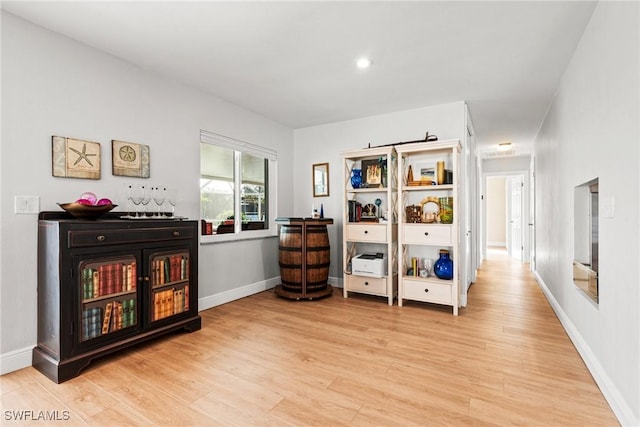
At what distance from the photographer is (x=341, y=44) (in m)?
2.45

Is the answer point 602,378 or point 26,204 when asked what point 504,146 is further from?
point 26,204

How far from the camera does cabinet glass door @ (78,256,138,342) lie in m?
2.13

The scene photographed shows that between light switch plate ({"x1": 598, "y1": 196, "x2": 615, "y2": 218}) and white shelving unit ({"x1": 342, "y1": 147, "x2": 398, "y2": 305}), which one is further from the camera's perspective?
white shelving unit ({"x1": 342, "y1": 147, "x2": 398, "y2": 305})

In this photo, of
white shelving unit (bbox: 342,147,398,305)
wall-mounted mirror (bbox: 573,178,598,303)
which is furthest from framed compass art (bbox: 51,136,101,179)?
wall-mounted mirror (bbox: 573,178,598,303)

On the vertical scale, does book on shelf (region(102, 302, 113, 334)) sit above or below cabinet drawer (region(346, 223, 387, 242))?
below

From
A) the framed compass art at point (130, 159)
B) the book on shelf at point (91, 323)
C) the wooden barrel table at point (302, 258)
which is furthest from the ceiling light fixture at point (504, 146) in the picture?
the book on shelf at point (91, 323)

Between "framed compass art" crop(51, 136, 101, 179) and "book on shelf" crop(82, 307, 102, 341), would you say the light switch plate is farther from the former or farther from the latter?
"framed compass art" crop(51, 136, 101, 179)

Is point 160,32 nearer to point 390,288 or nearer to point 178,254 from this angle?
point 178,254

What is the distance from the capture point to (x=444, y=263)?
346cm

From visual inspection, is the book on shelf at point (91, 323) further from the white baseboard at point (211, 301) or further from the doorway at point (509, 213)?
the doorway at point (509, 213)

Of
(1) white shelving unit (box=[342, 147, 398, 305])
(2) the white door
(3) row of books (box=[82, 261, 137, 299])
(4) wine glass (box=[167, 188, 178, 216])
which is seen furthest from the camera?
(2) the white door

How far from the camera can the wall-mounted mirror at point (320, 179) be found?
15.0 feet

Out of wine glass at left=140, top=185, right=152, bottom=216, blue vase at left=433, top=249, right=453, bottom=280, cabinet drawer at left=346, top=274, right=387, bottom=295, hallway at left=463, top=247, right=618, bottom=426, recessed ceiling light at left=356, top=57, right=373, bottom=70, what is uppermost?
recessed ceiling light at left=356, top=57, right=373, bottom=70

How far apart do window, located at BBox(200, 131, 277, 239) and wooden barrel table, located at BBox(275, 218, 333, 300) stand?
23.3 inches
